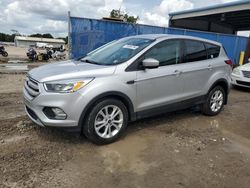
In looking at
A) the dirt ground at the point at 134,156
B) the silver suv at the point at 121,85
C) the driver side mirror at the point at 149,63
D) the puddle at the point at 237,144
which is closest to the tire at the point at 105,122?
the silver suv at the point at 121,85

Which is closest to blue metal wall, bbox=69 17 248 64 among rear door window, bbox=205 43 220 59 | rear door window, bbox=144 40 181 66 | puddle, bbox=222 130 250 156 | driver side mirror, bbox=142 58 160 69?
rear door window, bbox=205 43 220 59

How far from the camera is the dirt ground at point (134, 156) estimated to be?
3150 millimetres

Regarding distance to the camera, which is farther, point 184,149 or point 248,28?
point 248,28

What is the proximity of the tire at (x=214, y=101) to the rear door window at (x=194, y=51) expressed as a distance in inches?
32.8

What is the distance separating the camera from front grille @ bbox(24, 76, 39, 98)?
381cm

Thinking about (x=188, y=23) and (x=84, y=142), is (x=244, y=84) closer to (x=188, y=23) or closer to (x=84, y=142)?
(x=84, y=142)

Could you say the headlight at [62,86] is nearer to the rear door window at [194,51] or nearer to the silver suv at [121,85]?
the silver suv at [121,85]

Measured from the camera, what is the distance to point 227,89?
604 centimetres

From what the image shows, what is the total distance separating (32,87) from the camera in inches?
155

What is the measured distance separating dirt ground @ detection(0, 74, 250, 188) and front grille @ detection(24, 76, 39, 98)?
76cm

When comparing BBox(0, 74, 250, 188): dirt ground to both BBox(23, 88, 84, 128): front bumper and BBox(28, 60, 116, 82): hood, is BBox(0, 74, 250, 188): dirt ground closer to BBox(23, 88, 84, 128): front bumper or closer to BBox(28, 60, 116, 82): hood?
BBox(23, 88, 84, 128): front bumper

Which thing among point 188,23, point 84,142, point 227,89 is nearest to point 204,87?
point 227,89

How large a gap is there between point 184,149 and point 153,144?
499 mm

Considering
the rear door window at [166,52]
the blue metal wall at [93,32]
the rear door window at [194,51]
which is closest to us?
the rear door window at [166,52]
